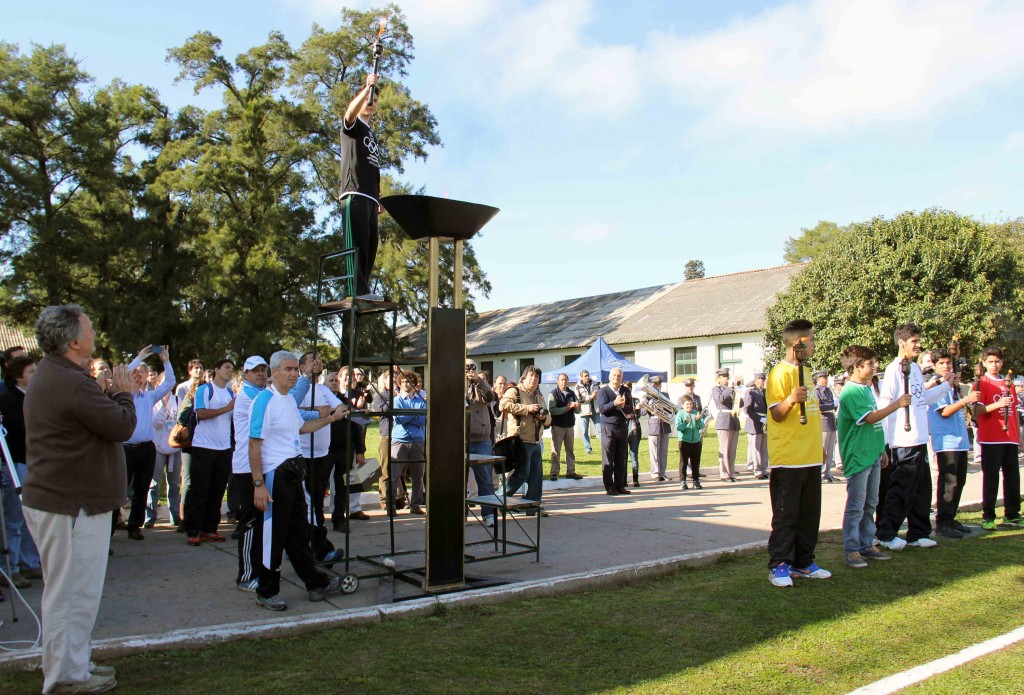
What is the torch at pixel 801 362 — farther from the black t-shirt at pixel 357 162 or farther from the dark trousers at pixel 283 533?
the dark trousers at pixel 283 533

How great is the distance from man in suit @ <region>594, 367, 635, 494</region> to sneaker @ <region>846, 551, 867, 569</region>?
5482 millimetres

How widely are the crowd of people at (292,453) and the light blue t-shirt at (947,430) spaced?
16 mm

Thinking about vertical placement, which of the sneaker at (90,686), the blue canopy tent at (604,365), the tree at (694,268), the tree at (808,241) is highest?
the tree at (694,268)

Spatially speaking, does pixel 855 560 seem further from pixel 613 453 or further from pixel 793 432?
pixel 613 453

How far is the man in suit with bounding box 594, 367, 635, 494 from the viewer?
12.4 m

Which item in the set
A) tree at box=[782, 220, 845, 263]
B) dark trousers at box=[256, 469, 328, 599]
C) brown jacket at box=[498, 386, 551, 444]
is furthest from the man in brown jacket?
tree at box=[782, 220, 845, 263]

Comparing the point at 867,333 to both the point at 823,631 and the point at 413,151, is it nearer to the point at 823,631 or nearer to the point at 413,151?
the point at 413,151

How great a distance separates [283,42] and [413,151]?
843 cm

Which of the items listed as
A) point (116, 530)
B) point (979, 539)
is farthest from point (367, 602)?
point (979, 539)

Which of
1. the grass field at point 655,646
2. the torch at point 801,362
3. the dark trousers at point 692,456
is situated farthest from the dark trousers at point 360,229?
the dark trousers at point 692,456

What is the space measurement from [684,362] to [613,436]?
2521 cm

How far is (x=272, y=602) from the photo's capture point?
18.6 ft

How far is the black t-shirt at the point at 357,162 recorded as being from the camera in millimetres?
6379

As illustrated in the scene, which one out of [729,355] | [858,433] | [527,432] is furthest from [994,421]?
[729,355]
